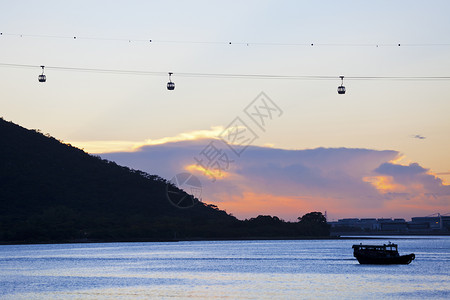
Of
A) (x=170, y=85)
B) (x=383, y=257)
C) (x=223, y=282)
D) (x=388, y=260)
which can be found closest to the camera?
(x=170, y=85)

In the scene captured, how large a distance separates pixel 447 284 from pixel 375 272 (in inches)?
847

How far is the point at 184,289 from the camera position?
9800 cm

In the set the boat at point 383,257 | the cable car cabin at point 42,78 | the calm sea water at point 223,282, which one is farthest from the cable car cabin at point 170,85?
the boat at point 383,257

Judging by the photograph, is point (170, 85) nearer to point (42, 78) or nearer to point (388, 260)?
point (42, 78)

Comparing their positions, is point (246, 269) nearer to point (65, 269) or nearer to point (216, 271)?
point (216, 271)

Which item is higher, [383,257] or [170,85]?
[170,85]

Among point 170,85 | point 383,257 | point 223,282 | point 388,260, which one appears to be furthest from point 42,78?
point 388,260

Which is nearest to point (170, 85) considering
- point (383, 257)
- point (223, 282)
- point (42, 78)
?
point (42, 78)

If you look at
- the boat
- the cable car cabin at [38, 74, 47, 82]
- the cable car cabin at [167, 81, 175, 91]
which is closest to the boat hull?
the boat

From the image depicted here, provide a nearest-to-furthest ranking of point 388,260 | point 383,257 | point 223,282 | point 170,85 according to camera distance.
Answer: point 170,85, point 223,282, point 383,257, point 388,260

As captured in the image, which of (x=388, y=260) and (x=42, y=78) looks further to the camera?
(x=388, y=260)

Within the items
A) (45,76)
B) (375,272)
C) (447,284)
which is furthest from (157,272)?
(45,76)

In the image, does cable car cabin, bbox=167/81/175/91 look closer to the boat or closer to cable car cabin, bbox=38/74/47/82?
cable car cabin, bbox=38/74/47/82

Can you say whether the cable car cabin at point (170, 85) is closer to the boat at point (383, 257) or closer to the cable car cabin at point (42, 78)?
the cable car cabin at point (42, 78)
